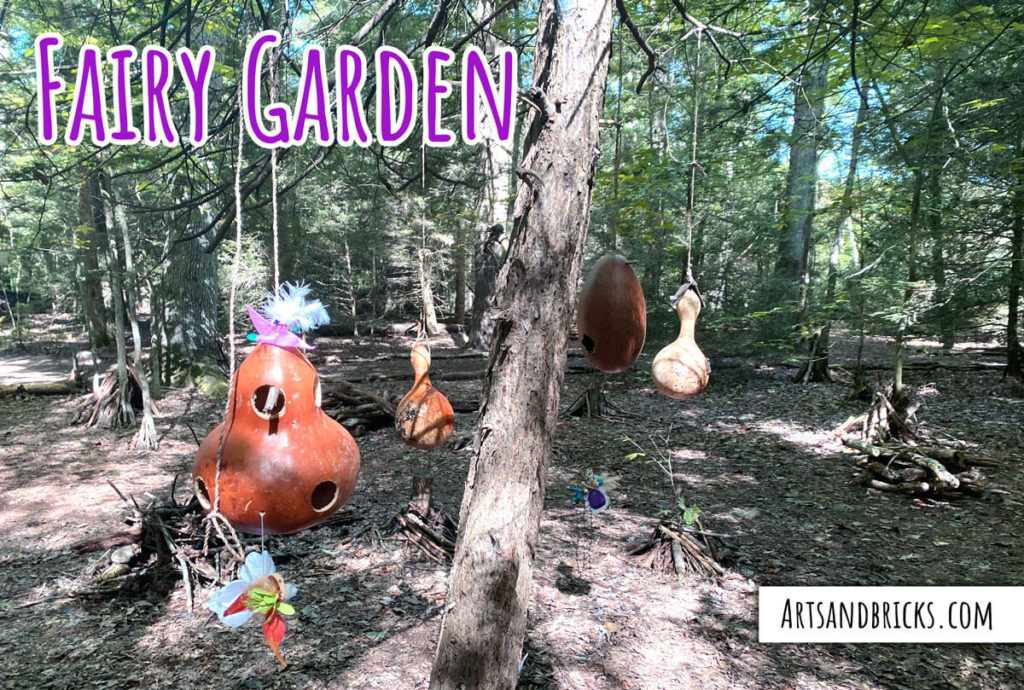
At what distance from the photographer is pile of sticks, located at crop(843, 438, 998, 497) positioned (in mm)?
5441

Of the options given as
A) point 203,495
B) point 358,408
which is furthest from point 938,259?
point 203,495

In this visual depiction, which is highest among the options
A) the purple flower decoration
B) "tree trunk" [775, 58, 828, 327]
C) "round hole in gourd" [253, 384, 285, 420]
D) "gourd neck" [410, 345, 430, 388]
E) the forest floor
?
"tree trunk" [775, 58, 828, 327]

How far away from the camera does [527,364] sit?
2.04 m

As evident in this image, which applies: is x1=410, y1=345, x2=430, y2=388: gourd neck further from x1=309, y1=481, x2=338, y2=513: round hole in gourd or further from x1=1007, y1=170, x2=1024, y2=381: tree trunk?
x1=1007, y1=170, x2=1024, y2=381: tree trunk

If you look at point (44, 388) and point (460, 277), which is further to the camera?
point (460, 277)

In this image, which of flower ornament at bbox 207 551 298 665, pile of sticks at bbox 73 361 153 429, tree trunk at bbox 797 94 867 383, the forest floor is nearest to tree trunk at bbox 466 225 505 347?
the forest floor

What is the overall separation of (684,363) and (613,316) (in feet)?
1.50

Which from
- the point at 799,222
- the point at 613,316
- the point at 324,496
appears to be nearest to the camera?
the point at 324,496

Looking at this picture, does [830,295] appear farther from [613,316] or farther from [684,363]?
[613,316]

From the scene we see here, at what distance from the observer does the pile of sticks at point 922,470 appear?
5.44 m

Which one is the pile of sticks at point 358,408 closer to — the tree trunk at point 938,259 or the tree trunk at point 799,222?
the tree trunk at point 799,222

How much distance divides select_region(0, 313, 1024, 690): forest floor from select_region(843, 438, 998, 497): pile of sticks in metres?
0.15

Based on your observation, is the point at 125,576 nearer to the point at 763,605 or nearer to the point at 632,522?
the point at 632,522

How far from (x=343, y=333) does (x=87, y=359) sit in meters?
6.21
